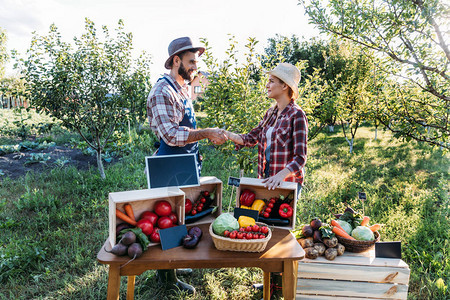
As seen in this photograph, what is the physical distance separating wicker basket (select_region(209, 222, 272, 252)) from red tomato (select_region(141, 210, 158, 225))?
1.41 feet

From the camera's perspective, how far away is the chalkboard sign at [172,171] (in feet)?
7.04

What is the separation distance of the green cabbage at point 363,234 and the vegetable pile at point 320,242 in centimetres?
17

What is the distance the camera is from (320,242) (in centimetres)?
253

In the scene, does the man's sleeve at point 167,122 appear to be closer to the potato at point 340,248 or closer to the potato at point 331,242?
the potato at point 331,242

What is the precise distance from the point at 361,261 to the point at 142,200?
1815 mm

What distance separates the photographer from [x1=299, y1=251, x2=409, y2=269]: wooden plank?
2.34 metres

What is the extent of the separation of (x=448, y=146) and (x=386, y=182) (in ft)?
9.20

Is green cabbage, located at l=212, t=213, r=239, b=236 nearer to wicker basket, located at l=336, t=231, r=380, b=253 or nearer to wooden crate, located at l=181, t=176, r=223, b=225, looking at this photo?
wooden crate, located at l=181, t=176, r=223, b=225

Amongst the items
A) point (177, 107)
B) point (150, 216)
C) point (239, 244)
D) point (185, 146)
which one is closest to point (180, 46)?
point (177, 107)

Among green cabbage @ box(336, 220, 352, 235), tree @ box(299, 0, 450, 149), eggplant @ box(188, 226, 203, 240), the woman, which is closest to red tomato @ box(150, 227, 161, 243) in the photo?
eggplant @ box(188, 226, 203, 240)

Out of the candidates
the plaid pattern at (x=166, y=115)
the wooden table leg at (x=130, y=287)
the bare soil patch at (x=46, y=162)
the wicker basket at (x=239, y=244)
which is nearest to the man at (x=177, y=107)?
the plaid pattern at (x=166, y=115)

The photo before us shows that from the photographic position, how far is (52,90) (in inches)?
210

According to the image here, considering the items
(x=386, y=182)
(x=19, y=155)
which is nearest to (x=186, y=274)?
(x=386, y=182)

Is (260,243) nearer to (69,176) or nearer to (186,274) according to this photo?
(186,274)
